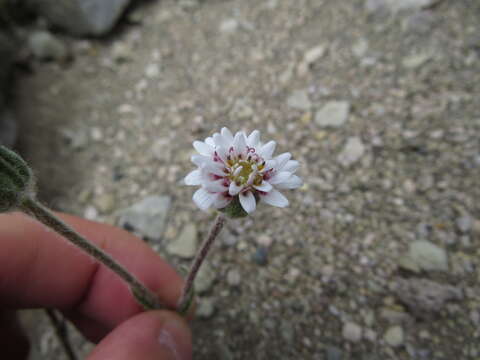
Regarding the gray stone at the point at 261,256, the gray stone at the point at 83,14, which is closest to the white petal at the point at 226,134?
the gray stone at the point at 261,256

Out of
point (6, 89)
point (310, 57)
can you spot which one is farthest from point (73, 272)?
point (310, 57)

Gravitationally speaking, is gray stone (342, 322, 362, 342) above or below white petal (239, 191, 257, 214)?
below

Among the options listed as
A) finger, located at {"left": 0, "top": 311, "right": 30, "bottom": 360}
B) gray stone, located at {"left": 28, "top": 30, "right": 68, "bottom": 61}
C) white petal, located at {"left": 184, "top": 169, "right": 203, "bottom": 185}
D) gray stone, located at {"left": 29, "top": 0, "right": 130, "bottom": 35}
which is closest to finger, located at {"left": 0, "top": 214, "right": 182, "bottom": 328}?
finger, located at {"left": 0, "top": 311, "right": 30, "bottom": 360}

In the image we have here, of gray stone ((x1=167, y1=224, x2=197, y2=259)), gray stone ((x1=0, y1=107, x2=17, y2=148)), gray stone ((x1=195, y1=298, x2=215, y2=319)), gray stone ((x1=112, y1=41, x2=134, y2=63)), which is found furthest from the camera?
gray stone ((x1=112, y1=41, x2=134, y2=63))

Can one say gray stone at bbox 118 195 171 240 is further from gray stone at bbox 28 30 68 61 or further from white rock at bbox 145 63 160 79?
gray stone at bbox 28 30 68 61

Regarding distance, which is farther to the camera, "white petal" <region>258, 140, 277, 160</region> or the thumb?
the thumb

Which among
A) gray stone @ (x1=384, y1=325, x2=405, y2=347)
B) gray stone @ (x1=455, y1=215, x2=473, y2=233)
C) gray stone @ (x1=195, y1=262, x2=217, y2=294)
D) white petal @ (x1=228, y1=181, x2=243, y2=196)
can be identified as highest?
white petal @ (x1=228, y1=181, x2=243, y2=196)

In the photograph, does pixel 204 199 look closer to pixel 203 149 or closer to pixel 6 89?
pixel 203 149
